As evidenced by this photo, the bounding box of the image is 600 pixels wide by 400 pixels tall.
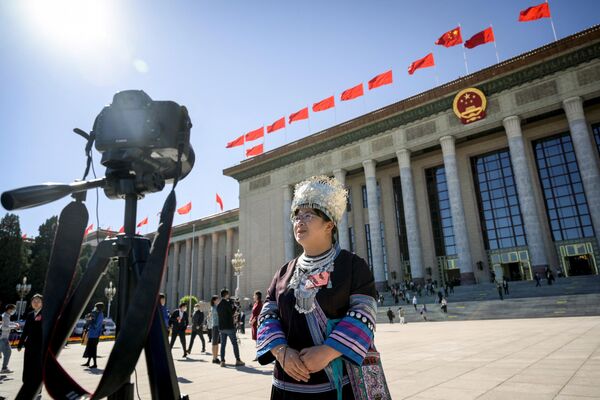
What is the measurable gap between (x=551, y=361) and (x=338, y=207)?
5.51 metres

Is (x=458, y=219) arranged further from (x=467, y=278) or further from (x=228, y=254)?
(x=228, y=254)

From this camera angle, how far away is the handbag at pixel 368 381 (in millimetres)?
1649

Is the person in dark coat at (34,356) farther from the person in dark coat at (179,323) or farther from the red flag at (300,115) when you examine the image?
the red flag at (300,115)

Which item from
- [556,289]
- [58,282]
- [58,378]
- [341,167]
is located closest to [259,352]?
[58,378]

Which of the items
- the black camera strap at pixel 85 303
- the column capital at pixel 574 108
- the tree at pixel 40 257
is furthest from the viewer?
the tree at pixel 40 257

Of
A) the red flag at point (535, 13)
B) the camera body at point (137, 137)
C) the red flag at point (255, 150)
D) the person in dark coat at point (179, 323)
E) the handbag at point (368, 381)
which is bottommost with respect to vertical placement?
the person in dark coat at point (179, 323)

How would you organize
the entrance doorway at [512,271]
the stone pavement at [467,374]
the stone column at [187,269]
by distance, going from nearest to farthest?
the stone pavement at [467,374], the entrance doorway at [512,271], the stone column at [187,269]

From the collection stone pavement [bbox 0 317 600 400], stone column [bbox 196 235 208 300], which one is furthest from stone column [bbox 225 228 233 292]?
stone pavement [bbox 0 317 600 400]

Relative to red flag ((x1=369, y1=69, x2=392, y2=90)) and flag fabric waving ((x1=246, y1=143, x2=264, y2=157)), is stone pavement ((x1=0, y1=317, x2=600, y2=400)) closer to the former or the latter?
red flag ((x1=369, y1=69, x2=392, y2=90))

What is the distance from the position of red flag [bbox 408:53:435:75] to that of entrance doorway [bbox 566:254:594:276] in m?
17.7

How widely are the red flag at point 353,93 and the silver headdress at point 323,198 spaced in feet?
86.8

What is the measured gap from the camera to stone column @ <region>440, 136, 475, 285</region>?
26.0 meters

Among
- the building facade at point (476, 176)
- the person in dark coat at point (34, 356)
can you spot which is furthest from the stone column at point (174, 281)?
the person in dark coat at point (34, 356)

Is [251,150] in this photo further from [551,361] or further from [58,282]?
[58,282]
